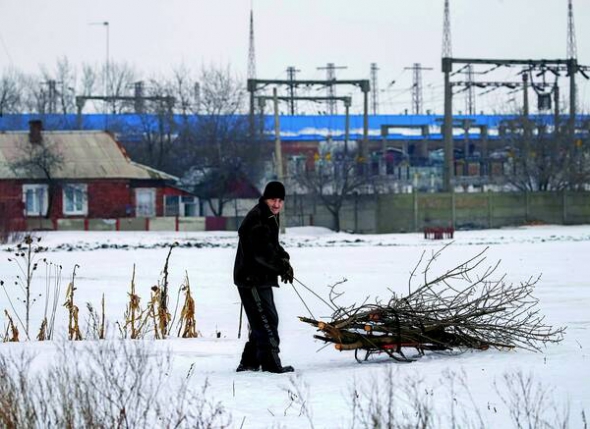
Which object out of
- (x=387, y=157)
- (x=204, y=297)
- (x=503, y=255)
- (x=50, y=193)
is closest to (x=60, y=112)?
(x=387, y=157)

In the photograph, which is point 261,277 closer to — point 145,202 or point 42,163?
point 42,163

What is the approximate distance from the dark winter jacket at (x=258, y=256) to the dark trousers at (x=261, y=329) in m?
0.10

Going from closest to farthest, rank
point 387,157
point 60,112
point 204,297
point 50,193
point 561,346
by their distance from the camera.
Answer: point 561,346 < point 204,297 < point 50,193 < point 387,157 < point 60,112

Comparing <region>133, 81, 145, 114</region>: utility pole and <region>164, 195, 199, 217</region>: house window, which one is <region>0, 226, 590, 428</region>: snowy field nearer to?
<region>164, 195, 199, 217</region>: house window

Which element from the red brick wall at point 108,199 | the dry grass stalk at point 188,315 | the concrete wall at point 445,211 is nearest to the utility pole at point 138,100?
the red brick wall at point 108,199

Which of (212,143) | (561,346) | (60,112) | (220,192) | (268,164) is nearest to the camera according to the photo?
(561,346)

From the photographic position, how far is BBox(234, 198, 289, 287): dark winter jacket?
11219 mm

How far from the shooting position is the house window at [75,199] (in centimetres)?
6069

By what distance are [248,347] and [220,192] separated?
53.6m

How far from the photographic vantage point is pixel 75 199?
201ft

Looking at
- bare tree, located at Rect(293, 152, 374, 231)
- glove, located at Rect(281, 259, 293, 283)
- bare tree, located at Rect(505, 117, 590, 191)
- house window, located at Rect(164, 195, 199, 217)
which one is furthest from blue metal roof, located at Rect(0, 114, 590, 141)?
glove, located at Rect(281, 259, 293, 283)

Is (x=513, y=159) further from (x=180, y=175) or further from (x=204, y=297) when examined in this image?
(x=204, y=297)

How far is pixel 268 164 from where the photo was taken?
7825 centimetres

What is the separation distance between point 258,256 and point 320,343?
10.1ft
